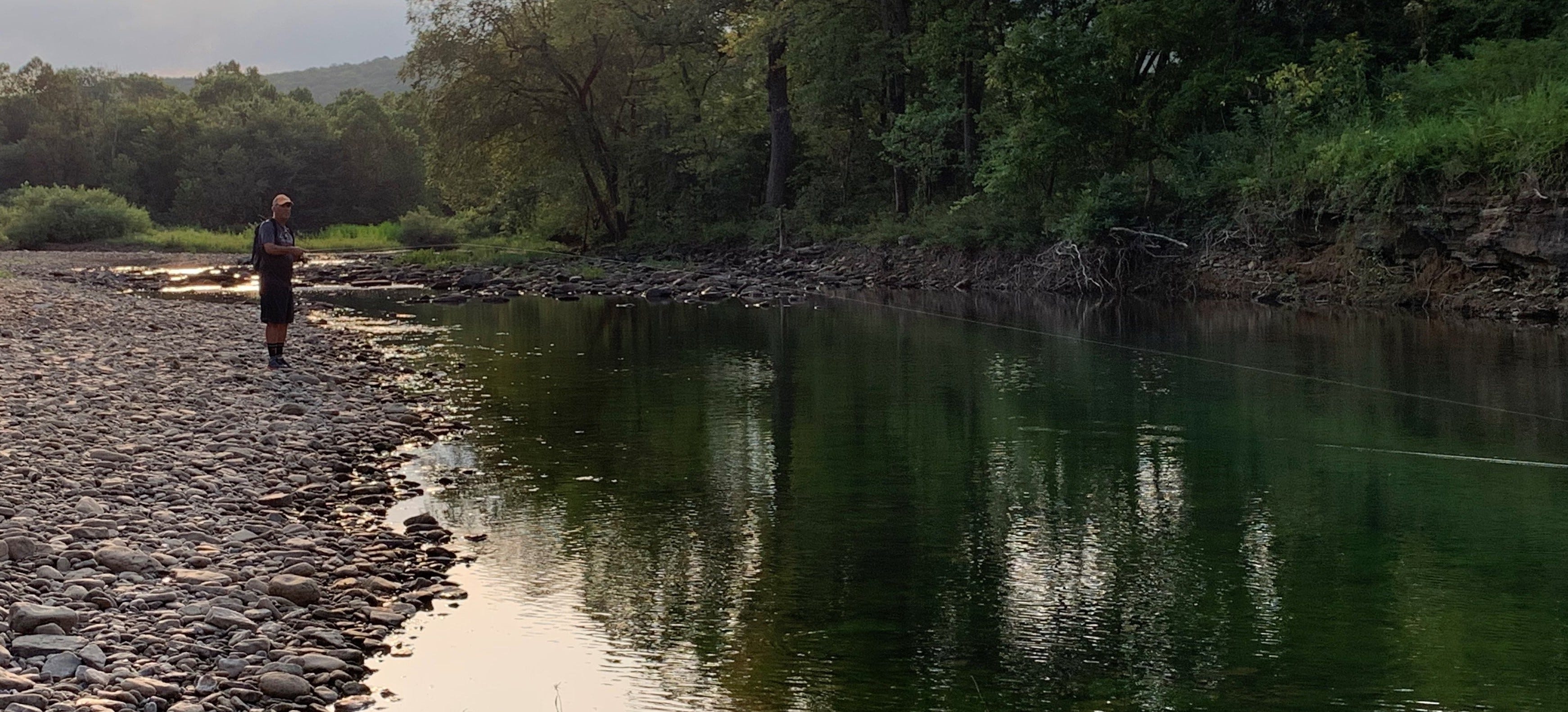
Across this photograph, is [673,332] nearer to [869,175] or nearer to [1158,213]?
[1158,213]

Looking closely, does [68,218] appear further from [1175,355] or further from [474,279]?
[1175,355]

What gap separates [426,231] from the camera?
5491 centimetres

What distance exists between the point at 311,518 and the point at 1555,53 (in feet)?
72.1

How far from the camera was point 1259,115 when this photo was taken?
26.2 meters

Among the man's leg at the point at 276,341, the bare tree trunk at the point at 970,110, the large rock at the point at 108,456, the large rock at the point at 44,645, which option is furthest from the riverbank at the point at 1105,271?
the large rock at the point at 44,645

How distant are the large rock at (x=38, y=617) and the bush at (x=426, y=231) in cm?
4924

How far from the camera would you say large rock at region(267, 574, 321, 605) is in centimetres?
617

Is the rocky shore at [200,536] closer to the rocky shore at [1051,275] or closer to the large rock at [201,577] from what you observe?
the large rock at [201,577]

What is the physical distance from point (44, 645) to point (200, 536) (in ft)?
6.29

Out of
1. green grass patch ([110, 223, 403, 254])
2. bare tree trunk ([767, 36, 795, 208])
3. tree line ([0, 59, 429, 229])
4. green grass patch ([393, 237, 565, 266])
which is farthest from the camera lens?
tree line ([0, 59, 429, 229])

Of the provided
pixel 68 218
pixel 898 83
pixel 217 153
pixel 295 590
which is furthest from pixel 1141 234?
pixel 217 153

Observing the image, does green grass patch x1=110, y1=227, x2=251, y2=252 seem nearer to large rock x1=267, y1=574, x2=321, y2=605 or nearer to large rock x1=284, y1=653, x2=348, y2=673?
large rock x1=267, y1=574, x2=321, y2=605

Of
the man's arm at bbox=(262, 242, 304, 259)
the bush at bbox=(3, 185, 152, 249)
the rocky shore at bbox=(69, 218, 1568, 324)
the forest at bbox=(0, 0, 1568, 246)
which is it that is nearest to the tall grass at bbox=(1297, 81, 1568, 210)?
the forest at bbox=(0, 0, 1568, 246)

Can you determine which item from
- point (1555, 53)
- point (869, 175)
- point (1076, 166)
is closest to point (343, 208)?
point (869, 175)
